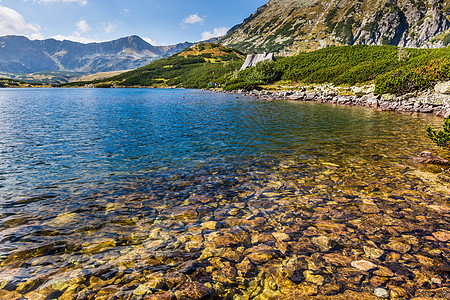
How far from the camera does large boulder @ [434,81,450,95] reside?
129ft

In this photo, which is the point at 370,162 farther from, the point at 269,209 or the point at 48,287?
the point at 48,287

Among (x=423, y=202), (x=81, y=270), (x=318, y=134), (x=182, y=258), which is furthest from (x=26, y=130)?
(x=423, y=202)

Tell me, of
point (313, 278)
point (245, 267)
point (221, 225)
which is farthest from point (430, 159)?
point (245, 267)

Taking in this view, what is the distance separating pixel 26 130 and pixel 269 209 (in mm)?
28041

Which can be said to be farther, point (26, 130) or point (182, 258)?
point (26, 130)

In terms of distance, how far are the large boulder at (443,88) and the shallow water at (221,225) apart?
37.9 m

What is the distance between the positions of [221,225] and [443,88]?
178ft

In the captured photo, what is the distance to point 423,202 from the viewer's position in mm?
8422

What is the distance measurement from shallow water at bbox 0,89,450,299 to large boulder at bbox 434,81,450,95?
37.9m

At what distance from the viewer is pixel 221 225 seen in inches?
285

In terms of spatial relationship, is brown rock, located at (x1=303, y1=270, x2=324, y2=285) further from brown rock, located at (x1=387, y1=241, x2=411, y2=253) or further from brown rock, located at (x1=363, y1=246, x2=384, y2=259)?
brown rock, located at (x1=387, y1=241, x2=411, y2=253)

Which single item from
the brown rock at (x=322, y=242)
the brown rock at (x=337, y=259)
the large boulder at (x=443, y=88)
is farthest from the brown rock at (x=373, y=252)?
the large boulder at (x=443, y=88)

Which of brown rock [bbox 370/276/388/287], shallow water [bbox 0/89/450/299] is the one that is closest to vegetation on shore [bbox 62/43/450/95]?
shallow water [bbox 0/89/450/299]

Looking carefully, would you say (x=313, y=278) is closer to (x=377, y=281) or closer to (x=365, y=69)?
(x=377, y=281)
